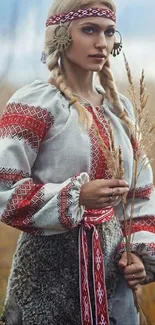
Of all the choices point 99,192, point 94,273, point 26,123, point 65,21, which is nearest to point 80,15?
point 65,21

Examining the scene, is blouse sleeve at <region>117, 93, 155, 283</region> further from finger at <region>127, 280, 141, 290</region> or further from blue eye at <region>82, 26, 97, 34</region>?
blue eye at <region>82, 26, 97, 34</region>

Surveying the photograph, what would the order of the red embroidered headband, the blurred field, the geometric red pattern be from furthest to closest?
the blurred field
the red embroidered headband
the geometric red pattern

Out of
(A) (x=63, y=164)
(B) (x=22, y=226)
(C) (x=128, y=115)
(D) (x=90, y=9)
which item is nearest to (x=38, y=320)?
(B) (x=22, y=226)

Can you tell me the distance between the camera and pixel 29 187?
4.09 ft

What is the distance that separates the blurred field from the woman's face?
21cm

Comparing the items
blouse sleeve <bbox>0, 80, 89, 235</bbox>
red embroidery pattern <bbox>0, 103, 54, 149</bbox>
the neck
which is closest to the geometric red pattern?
blouse sleeve <bbox>0, 80, 89, 235</bbox>

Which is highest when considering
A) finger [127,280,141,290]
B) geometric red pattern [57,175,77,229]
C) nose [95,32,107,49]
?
nose [95,32,107,49]

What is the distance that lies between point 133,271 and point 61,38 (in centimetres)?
49

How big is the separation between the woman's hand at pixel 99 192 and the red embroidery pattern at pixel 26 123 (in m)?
0.13

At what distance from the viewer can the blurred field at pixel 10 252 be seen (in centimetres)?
153

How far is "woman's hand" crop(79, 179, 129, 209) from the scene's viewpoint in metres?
1.24

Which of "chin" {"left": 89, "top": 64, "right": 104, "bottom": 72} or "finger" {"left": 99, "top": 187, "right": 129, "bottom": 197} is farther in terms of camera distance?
"chin" {"left": 89, "top": 64, "right": 104, "bottom": 72}

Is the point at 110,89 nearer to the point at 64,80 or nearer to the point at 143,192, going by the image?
the point at 64,80

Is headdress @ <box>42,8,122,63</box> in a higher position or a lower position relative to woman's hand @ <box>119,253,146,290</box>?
higher
